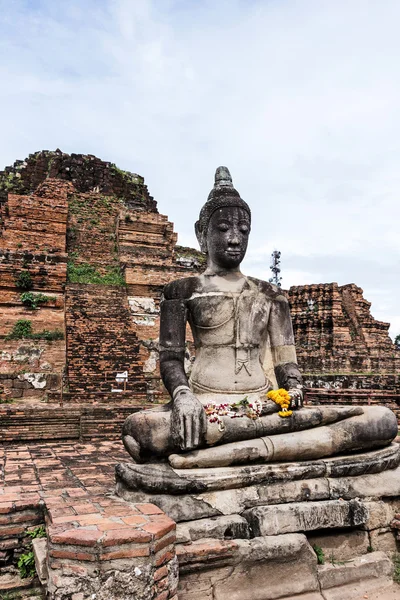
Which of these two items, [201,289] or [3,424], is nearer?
[201,289]

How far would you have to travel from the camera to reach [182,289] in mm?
4367

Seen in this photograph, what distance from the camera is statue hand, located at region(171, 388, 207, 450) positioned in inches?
136

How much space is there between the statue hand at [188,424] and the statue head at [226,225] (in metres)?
1.45

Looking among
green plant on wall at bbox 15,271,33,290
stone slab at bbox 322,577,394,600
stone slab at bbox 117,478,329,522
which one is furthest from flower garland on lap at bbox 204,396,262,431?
green plant on wall at bbox 15,271,33,290

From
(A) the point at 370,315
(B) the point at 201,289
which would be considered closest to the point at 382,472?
(B) the point at 201,289

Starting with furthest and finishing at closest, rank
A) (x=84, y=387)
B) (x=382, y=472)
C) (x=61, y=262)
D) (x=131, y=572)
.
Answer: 1. (x=61, y=262)
2. (x=84, y=387)
3. (x=382, y=472)
4. (x=131, y=572)

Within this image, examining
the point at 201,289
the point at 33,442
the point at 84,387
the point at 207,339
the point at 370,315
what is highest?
the point at 370,315

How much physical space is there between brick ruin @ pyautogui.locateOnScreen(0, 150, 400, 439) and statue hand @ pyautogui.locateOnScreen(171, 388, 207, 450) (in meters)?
4.86

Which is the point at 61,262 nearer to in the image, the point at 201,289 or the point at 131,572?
the point at 201,289

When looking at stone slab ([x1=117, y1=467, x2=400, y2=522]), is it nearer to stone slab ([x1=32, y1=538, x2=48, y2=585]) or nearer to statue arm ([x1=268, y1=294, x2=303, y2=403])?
stone slab ([x1=32, y1=538, x2=48, y2=585])

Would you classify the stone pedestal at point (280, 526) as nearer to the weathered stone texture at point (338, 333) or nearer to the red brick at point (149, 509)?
the red brick at point (149, 509)

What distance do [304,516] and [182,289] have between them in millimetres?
2022

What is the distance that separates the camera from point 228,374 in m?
4.16

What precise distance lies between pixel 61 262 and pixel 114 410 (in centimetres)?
587
